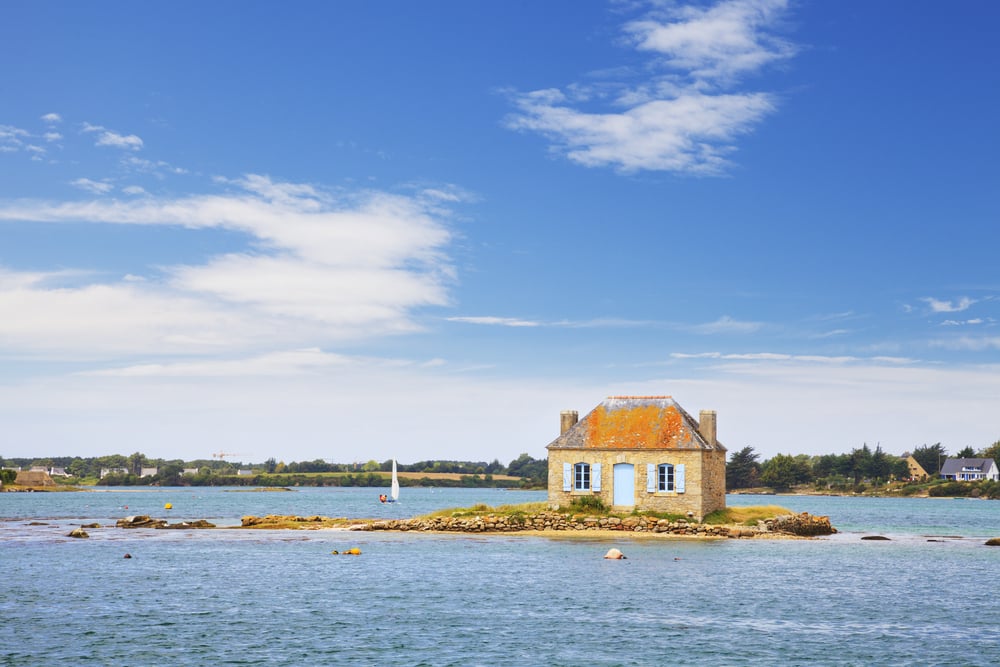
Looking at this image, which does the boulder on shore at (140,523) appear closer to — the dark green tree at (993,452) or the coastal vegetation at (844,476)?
the coastal vegetation at (844,476)

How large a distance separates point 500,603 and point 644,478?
24846 mm

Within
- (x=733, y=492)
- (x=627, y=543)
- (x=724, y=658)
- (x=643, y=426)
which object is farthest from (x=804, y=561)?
(x=733, y=492)

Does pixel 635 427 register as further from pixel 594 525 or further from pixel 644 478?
pixel 594 525

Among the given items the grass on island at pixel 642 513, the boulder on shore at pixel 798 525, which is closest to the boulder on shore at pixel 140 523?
the grass on island at pixel 642 513

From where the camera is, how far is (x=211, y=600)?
3544cm

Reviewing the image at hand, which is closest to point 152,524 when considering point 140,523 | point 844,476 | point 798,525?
point 140,523

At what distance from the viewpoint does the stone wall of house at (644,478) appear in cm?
5706

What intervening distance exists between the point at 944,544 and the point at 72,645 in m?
51.4

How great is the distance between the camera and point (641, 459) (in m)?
57.9

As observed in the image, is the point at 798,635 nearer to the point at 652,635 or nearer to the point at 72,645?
the point at 652,635

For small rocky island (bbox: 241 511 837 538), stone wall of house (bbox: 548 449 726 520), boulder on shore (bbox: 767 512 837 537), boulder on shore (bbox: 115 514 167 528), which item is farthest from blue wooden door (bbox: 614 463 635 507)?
boulder on shore (bbox: 115 514 167 528)

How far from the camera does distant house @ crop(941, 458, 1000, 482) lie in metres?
186

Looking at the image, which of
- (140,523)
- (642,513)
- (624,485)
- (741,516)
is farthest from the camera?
(140,523)

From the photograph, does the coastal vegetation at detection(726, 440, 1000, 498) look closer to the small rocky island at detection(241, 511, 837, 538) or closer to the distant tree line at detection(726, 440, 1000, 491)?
the distant tree line at detection(726, 440, 1000, 491)
